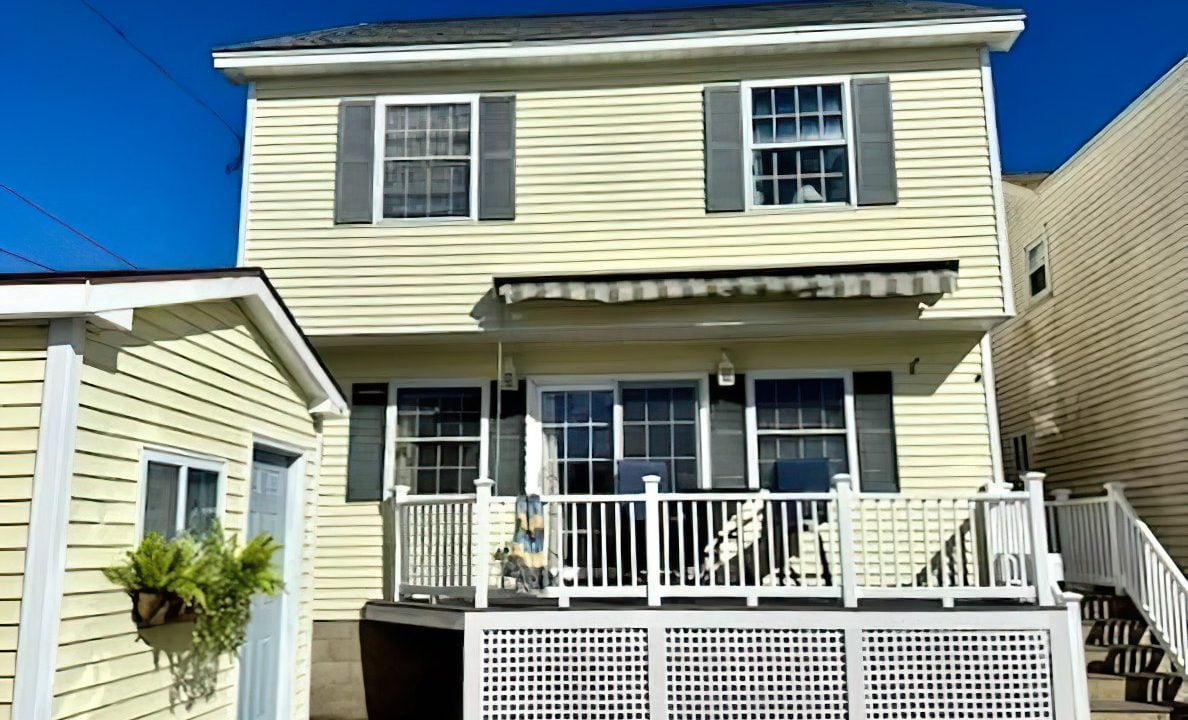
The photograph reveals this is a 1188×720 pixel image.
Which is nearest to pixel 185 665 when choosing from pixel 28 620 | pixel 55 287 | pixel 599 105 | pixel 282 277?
pixel 28 620

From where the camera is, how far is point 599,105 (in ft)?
29.9

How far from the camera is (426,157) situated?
9.14 meters

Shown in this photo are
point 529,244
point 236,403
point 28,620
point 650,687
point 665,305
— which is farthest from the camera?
point 529,244

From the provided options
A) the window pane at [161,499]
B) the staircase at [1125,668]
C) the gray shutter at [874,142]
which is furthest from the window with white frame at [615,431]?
the window pane at [161,499]

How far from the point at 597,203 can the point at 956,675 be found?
5.06 meters

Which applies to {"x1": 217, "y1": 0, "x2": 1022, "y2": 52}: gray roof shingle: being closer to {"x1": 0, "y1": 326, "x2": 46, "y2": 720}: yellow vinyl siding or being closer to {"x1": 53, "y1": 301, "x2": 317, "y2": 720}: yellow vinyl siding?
{"x1": 53, "y1": 301, "x2": 317, "y2": 720}: yellow vinyl siding

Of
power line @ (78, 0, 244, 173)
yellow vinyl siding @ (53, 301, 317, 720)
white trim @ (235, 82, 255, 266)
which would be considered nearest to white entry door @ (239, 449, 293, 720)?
yellow vinyl siding @ (53, 301, 317, 720)

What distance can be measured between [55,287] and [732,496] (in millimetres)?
4602

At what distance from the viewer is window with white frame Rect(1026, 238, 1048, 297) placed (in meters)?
11.9

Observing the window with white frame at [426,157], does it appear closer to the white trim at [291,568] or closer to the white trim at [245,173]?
the white trim at [245,173]

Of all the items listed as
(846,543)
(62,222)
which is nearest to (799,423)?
(846,543)

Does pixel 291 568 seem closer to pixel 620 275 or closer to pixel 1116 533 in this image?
pixel 620 275

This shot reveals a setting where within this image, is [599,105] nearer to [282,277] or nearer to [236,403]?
[282,277]

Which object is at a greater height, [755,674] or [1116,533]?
[1116,533]
